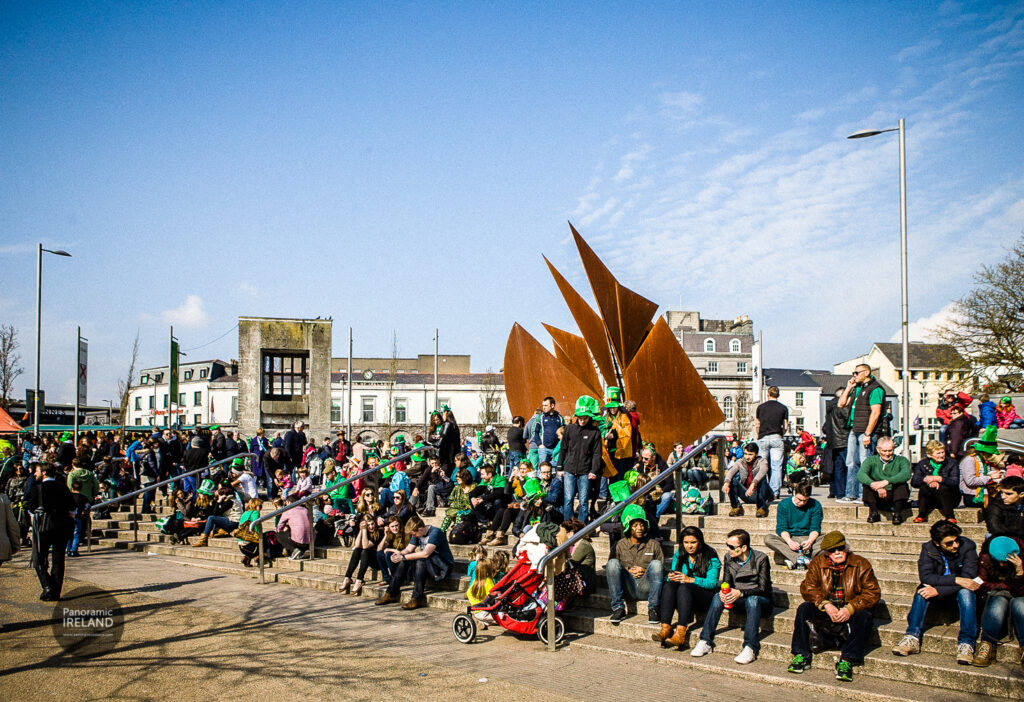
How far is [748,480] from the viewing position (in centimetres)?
962

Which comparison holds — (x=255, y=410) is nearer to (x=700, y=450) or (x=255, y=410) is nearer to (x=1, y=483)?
(x=1, y=483)

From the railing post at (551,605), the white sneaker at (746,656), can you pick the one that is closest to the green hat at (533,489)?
the railing post at (551,605)

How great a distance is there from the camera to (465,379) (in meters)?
53.5

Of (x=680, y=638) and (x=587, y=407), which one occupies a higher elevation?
(x=587, y=407)

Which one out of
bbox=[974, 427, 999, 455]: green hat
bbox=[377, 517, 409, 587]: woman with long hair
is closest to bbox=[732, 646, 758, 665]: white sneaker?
bbox=[974, 427, 999, 455]: green hat

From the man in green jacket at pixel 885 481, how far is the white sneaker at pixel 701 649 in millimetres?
2882

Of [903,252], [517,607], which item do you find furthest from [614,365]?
[517,607]

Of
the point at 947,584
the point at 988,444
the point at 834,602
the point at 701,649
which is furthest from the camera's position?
the point at 988,444

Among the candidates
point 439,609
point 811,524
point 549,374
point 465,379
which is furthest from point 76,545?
point 465,379

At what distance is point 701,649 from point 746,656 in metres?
0.39

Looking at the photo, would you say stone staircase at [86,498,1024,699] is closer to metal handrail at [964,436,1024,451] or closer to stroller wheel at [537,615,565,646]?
stroller wheel at [537,615,565,646]

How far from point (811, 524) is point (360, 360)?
212 feet

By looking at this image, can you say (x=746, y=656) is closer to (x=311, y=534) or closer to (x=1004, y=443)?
(x=1004, y=443)

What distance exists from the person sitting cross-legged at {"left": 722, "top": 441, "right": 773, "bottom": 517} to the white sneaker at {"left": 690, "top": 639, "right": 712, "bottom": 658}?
10.1ft
